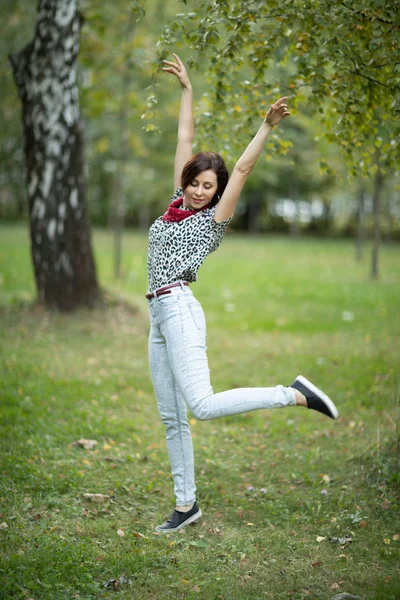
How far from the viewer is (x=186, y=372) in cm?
351

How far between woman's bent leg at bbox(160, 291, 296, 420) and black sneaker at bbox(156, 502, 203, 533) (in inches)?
29.6

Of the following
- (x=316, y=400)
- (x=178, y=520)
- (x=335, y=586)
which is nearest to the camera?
(x=335, y=586)

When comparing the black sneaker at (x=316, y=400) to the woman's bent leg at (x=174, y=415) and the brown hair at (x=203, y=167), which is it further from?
the brown hair at (x=203, y=167)

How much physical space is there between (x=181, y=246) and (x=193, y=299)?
31 cm

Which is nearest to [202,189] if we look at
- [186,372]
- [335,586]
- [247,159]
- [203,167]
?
[203,167]

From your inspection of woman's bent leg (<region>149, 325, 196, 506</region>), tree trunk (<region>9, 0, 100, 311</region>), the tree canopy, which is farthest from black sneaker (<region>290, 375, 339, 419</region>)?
tree trunk (<region>9, 0, 100, 311</region>)

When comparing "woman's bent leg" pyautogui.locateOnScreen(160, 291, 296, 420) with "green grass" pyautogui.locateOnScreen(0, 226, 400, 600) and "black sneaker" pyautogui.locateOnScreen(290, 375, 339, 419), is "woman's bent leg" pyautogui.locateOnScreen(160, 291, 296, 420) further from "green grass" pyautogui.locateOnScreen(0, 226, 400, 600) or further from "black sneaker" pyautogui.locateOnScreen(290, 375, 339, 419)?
"green grass" pyautogui.locateOnScreen(0, 226, 400, 600)

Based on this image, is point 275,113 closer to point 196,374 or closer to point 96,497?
point 196,374

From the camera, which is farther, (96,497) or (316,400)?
(96,497)

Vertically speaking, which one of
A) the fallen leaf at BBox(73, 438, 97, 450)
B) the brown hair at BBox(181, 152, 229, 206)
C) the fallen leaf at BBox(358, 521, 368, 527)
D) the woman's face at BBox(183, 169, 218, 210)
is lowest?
the fallen leaf at BBox(73, 438, 97, 450)

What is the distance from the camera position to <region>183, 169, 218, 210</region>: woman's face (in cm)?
358

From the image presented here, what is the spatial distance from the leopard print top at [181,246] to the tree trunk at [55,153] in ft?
16.5

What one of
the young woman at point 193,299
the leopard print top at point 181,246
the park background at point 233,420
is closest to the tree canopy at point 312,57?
the park background at point 233,420

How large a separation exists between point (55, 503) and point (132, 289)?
883 cm
